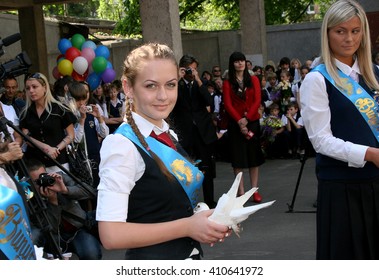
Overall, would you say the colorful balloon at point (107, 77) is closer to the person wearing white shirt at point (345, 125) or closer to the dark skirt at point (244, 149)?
the dark skirt at point (244, 149)

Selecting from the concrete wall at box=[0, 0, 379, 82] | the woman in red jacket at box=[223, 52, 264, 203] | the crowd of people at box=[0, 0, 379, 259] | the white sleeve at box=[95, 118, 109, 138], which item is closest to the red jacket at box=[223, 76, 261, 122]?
the woman in red jacket at box=[223, 52, 264, 203]

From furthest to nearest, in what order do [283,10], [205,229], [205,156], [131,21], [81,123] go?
1. [283,10]
2. [131,21]
3. [205,156]
4. [81,123]
5. [205,229]

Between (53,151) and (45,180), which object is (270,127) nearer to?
(53,151)

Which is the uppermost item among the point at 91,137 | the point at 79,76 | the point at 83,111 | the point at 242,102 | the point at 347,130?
the point at 79,76

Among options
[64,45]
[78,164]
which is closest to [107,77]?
[64,45]

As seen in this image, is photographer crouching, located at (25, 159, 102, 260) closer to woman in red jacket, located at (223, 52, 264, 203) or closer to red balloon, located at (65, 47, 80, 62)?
woman in red jacket, located at (223, 52, 264, 203)

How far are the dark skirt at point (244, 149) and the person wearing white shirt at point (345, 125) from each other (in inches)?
213

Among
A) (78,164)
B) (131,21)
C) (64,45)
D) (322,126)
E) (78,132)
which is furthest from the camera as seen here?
(131,21)

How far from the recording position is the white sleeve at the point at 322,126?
3.73 m

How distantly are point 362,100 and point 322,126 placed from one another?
0.24 metres

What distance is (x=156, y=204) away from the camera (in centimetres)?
270

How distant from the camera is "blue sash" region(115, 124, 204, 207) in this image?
2740mm

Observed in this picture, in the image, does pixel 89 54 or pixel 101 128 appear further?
pixel 89 54

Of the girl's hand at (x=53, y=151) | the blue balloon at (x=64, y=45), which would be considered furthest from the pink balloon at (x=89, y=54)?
the girl's hand at (x=53, y=151)
